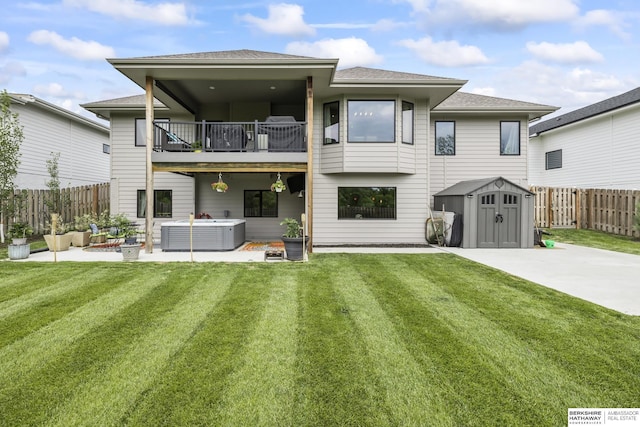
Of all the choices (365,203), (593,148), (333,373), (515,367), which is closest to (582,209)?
(593,148)

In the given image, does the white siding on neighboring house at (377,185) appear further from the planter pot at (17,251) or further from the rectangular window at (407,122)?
the planter pot at (17,251)

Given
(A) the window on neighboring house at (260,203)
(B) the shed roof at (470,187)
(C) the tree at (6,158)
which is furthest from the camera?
(A) the window on neighboring house at (260,203)

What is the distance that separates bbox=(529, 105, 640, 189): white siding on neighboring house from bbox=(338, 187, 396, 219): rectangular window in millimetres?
10711

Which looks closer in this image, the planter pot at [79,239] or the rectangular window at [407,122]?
the planter pot at [79,239]

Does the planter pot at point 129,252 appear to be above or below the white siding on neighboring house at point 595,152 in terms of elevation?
below

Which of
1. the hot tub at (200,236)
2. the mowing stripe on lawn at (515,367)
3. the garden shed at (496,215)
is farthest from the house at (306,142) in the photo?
the mowing stripe on lawn at (515,367)

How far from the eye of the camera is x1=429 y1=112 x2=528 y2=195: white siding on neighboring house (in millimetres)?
13375

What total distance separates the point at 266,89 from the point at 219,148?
254 centimetres

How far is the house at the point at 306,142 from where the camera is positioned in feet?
32.4

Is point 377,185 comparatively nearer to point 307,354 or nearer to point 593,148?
point 307,354

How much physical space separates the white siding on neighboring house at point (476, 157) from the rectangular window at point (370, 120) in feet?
9.64

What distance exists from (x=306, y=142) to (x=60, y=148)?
13725 millimetres

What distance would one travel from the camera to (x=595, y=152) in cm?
1650

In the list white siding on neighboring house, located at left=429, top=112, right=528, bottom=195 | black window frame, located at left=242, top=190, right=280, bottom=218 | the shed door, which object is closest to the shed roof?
the shed door
